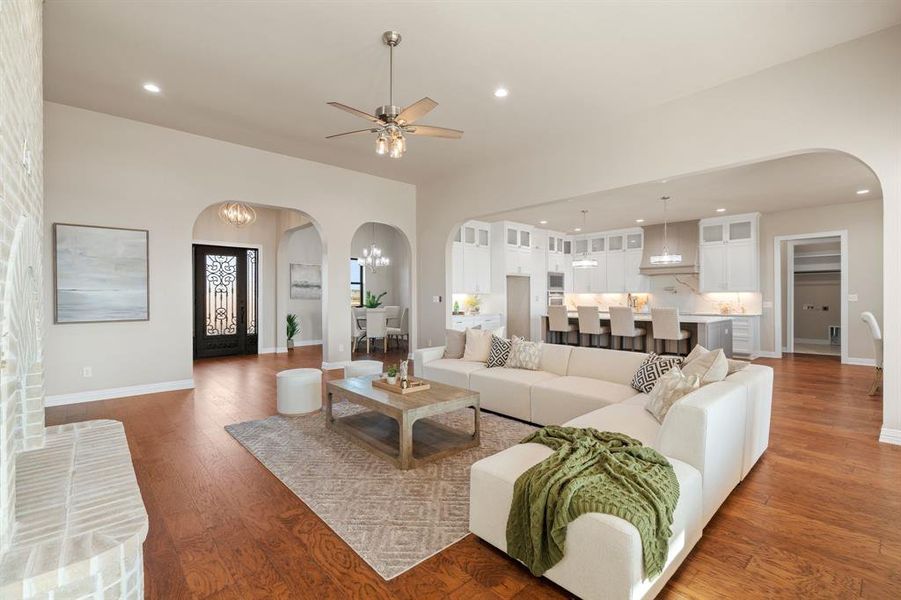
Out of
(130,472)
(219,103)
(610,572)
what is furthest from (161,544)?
(219,103)

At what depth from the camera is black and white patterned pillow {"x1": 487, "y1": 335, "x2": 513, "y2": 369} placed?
15.0 feet

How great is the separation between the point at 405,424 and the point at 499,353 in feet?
6.27

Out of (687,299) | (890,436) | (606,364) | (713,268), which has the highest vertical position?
(713,268)

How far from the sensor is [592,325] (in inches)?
296

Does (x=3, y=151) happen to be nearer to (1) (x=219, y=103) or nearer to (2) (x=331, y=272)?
(1) (x=219, y=103)

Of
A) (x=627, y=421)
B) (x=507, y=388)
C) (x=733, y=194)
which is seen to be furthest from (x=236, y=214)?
(x=733, y=194)

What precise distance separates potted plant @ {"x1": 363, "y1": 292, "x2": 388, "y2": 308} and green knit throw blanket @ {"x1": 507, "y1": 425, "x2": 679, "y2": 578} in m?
8.45

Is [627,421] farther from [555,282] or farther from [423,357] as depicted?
[555,282]

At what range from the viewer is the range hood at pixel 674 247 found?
29.9 ft

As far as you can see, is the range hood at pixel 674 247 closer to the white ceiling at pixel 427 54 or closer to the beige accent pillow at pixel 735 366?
the white ceiling at pixel 427 54

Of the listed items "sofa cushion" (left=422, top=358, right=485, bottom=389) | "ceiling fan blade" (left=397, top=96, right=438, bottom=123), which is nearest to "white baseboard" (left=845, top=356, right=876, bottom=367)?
"sofa cushion" (left=422, top=358, right=485, bottom=389)

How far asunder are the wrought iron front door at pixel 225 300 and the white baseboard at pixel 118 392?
111 inches

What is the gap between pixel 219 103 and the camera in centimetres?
450

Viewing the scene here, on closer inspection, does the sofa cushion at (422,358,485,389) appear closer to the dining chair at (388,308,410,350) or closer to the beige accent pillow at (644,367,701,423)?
the beige accent pillow at (644,367,701,423)
